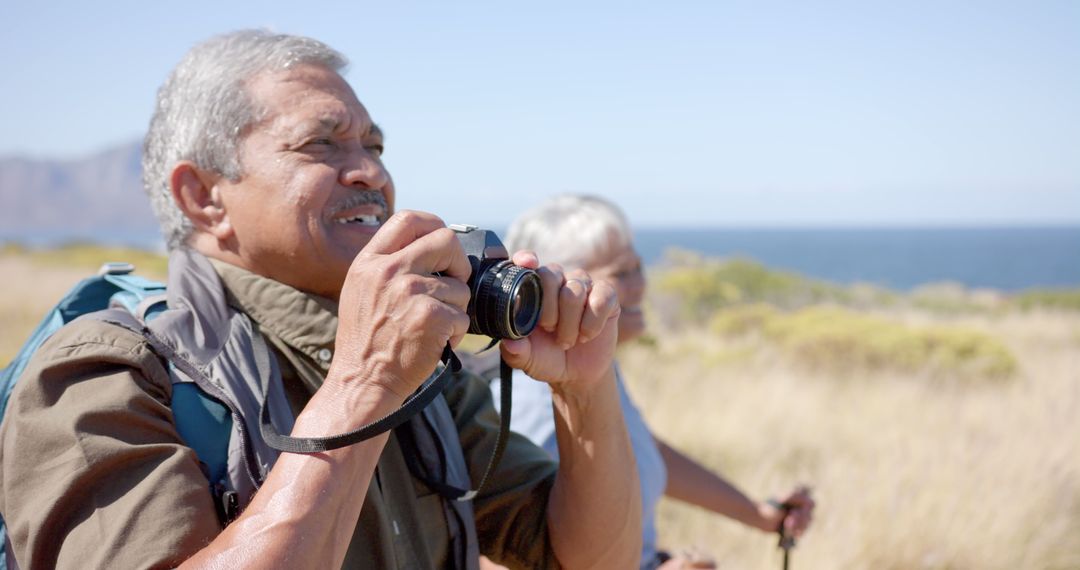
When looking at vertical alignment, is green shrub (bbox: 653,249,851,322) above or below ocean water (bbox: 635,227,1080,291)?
above

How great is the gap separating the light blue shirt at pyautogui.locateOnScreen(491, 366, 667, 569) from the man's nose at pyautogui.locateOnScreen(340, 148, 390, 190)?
959 millimetres

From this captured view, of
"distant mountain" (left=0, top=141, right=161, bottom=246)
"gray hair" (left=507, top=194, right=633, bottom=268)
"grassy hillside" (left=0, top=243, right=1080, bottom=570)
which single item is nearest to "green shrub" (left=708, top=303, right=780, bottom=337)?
"grassy hillside" (left=0, top=243, right=1080, bottom=570)

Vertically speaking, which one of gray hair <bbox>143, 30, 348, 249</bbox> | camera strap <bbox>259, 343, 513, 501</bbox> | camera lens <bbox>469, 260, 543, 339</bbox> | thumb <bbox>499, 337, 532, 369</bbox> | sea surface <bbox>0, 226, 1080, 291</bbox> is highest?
gray hair <bbox>143, 30, 348, 249</bbox>

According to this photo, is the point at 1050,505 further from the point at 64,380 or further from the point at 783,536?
the point at 64,380

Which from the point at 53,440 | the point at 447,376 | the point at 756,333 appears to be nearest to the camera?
the point at 53,440

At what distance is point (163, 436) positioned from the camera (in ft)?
4.51

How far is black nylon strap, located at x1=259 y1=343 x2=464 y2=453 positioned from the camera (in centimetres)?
128

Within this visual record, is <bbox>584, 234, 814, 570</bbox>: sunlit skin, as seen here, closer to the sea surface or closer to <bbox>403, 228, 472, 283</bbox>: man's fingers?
<bbox>403, 228, 472, 283</bbox>: man's fingers

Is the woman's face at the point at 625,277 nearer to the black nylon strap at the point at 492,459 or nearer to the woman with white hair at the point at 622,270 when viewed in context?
the woman with white hair at the point at 622,270

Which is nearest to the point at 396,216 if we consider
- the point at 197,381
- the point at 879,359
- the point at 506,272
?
the point at 506,272

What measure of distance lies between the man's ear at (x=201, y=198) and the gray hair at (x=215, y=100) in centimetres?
2

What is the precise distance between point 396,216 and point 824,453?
Result: 18.1ft

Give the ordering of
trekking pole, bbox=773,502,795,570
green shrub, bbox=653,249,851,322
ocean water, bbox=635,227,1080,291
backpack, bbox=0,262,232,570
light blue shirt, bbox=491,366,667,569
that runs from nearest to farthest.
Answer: backpack, bbox=0,262,232,570 < light blue shirt, bbox=491,366,667,569 < trekking pole, bbox=773,502,795,570 < green shrub, bbox=653,249,851,322 < ocean water, bbox=635,227,1080,291

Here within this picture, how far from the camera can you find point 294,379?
170 cm
